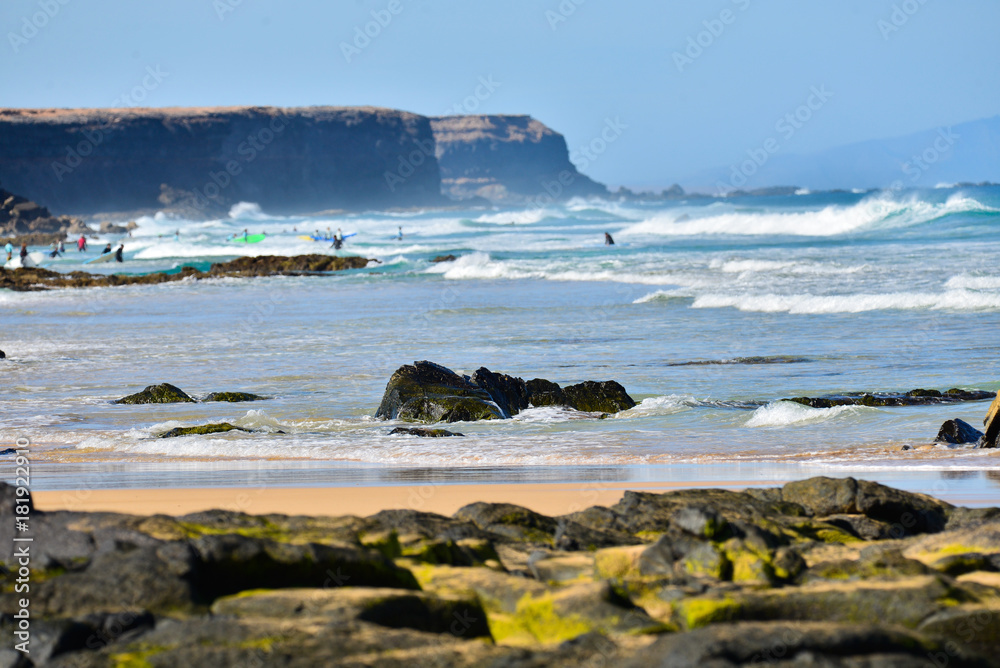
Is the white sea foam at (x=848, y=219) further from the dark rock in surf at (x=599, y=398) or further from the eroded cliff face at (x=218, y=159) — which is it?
the eroded cliff face at (x=218, y=159)

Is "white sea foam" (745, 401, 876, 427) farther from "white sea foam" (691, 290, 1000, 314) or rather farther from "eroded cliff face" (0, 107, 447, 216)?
"eroded cliff face" (0, 107, 447, 216)

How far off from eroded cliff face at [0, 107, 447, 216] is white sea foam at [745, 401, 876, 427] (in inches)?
5465

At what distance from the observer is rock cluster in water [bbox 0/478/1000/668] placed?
3012mm

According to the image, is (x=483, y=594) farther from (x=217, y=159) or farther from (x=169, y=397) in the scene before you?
(x=217, y=159)

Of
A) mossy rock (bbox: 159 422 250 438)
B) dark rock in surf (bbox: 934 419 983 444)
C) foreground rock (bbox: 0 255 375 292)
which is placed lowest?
dark rock in surf (bbox: 934 419 983 444)

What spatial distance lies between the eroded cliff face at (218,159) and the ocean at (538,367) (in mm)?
115764

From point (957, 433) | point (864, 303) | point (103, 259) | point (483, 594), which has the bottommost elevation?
point (957, 433)

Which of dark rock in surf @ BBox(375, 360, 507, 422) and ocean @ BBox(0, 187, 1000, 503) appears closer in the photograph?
ocean @ BBox(0, 187, 1000, 503)

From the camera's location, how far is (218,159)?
147 meters

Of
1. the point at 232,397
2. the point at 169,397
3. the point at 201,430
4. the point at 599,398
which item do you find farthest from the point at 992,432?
the point at 169,397

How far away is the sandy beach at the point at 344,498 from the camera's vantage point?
18.4ft

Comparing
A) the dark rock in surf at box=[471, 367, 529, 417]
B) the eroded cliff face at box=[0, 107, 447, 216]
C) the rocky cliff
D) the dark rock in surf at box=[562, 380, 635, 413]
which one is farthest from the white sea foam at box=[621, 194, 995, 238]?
the eroded cliff face at box=[0, 107, 447, 216]

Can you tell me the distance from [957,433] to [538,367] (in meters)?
5.82

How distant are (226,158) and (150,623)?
152851 mm
